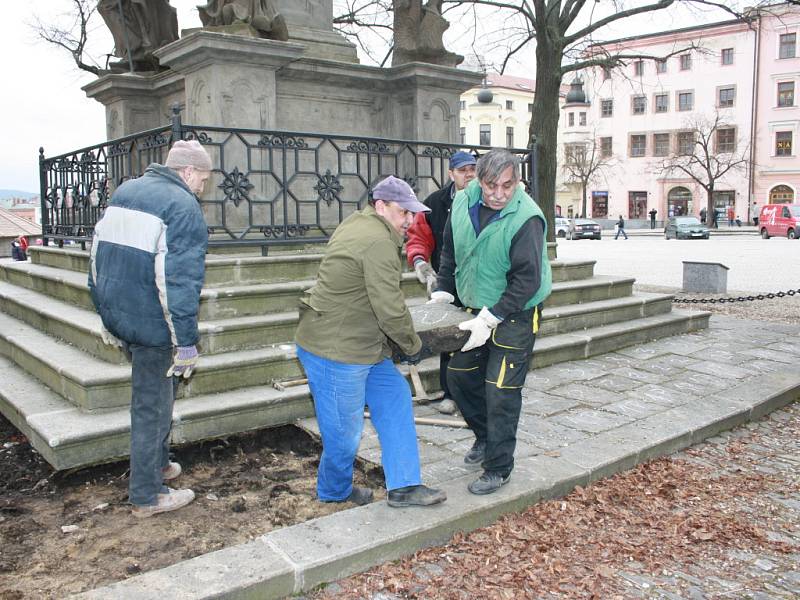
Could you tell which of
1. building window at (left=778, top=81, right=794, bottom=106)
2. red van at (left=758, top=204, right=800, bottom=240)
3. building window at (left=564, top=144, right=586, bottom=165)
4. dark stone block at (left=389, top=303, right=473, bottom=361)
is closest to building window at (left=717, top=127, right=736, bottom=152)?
building window at (left=778, top=81, right=794, bottom=106)

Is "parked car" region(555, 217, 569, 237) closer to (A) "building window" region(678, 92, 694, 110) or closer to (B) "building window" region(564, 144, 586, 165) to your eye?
(B) "building window" region(564, 144, 586, 165)

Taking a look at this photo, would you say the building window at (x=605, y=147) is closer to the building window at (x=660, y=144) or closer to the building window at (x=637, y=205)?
the building window at (x=660, y=144)

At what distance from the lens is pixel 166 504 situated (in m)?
4.15

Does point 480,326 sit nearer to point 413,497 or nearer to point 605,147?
point 413,497

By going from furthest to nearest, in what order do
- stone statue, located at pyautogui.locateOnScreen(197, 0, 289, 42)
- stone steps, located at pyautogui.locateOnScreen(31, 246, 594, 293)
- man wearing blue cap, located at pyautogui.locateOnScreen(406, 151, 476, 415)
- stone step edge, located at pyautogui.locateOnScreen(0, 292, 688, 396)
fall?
1. stone statue, located at pyautogui.locateOnScreen(197, 0, 289, 42)
2. stone steps, located at pyautogui.locateOnScreen(31, 246, 594, 293)
3. man wearing blue cap, located at pyautogui.locateOnScreen(406, 151, 476, 415)
4. stone step edge, located at pyautogui.locateOnScreen(0, 292, 688, 396)

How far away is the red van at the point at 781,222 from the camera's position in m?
37.2

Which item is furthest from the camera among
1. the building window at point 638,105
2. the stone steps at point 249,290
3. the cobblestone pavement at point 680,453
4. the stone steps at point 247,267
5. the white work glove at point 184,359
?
the building window at point 638,105

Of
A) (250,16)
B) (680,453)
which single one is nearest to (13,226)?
(250,16)

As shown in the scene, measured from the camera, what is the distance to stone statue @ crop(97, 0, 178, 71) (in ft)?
32.4

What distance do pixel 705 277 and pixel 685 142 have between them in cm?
5377

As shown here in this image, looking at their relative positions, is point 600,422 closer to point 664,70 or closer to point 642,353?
point 642,353

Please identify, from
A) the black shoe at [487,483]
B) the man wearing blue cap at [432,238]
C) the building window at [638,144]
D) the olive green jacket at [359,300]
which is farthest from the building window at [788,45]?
the olive green jacket at [359,300]

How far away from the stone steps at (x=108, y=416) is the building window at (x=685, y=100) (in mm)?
63649

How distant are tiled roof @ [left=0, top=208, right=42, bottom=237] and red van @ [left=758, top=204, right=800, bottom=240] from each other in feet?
125
